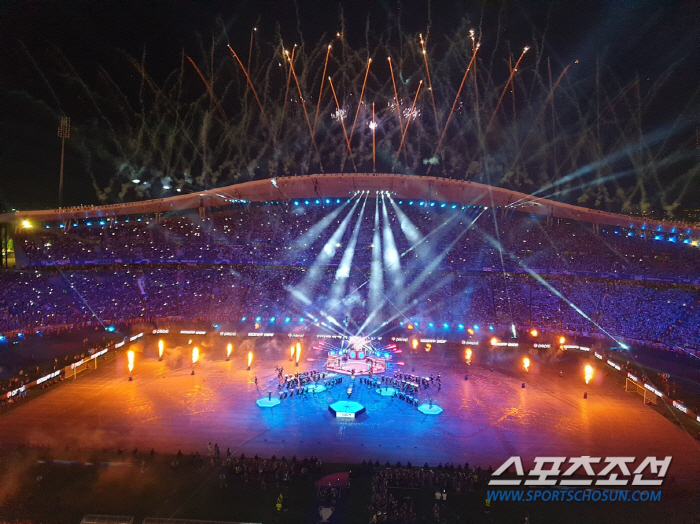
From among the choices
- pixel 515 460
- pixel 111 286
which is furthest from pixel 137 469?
pixel 111 286

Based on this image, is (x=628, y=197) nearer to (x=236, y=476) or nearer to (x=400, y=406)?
(x=400, y=406)

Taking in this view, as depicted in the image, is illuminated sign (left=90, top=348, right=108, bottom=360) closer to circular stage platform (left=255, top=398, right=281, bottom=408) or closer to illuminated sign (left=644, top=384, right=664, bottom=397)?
circular stage platform (left=255, top=398, right=281, bottom=408)

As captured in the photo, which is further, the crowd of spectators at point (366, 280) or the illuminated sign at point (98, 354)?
the crowd of spectators at point (366, 280)

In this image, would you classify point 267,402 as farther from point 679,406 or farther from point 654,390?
point 679,406

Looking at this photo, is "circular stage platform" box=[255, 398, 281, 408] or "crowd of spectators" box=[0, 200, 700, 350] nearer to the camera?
"circular stage platform" box=[255, 398, 281, 408]

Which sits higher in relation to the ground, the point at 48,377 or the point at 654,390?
the point at 654,390

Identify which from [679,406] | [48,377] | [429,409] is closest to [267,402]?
[429,409]

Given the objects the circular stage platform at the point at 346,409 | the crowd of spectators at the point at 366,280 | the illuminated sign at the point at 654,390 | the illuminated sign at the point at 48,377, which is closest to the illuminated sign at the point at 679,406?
the illuminated sign at the point at 654,390

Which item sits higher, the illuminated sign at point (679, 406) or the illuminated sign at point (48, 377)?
the illuminated sign at point (679, 406)

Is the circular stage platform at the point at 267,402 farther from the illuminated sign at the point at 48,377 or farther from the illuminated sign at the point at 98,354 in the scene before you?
the illuminated sign at the point at 98,354

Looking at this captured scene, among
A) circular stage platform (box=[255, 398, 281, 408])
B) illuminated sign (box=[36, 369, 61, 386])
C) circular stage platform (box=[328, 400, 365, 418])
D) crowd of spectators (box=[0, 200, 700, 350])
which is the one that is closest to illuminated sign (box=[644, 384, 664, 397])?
crowd of spectators (box=[0, 200, 700, 350])

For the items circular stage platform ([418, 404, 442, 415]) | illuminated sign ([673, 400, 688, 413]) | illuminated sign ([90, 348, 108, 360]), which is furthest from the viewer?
illuminated sign ([90, 348, 108, 360])
